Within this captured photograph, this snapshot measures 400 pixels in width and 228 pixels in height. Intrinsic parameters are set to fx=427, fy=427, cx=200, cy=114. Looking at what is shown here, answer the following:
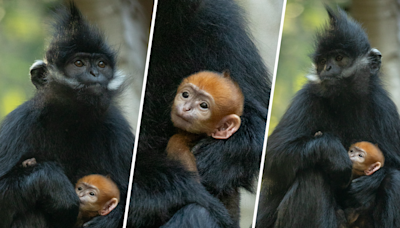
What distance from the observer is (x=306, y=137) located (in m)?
2.53

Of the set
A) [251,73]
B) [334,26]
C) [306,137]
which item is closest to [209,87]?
[251,73]

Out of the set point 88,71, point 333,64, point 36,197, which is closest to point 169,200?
point 36,197

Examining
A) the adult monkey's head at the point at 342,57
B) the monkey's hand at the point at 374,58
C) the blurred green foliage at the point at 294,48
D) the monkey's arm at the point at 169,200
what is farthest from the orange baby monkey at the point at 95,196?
the monkey's hand at the point at 374,58

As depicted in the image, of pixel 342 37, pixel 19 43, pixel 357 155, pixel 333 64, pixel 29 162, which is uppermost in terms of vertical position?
pixel 342 37

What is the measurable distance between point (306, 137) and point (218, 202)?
0.67 metres

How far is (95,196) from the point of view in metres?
2.24

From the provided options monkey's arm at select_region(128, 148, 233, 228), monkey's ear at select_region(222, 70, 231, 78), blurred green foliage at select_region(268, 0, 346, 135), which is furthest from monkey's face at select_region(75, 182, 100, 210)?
blurred green foliage at select_region(268, 0, 346, 135)

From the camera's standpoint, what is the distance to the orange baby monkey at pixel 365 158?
2438 mm

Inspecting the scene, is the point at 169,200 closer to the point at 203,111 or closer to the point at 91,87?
the point at 203,111

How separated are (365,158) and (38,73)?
6.08ft

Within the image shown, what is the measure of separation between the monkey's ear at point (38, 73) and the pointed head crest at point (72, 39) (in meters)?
0.04

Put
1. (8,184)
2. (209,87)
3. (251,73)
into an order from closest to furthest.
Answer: (8,184) → (209,87) → (251,73)

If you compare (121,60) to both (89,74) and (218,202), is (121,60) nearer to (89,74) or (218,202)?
(89,74)

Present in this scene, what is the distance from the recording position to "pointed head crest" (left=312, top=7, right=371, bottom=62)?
2457 millimetres
